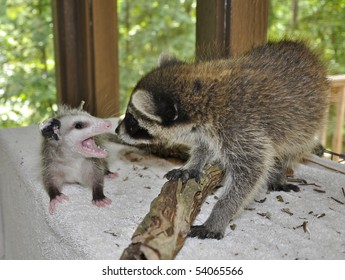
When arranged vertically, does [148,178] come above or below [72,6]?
below

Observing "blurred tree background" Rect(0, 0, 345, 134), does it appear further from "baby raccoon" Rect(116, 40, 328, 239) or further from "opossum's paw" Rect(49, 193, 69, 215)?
"opossum's paw" Rect(49, 193, 69, 215)

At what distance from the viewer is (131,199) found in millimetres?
2195

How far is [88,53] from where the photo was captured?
12.2 ft

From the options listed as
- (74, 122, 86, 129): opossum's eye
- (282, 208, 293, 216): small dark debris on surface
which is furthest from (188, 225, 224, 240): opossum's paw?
(74, 122, 86, 129): opossum's eye

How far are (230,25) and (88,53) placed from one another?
4.70 feet

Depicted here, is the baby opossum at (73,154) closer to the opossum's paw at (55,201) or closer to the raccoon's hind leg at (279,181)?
the opossum's paw at (55,201)

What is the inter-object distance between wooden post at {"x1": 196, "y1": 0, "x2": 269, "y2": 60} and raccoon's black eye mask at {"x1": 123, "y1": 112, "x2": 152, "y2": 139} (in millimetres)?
656

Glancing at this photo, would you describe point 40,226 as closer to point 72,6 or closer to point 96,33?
point 96,33

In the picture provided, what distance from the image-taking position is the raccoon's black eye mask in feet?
6.89

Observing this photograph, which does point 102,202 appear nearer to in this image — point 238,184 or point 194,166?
point 194,166

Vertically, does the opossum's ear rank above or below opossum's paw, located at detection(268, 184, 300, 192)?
above

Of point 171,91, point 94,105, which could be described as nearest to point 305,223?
point 171,91

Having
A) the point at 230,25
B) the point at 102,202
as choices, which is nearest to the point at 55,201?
the point at 102,202

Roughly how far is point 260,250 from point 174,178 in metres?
0.45
